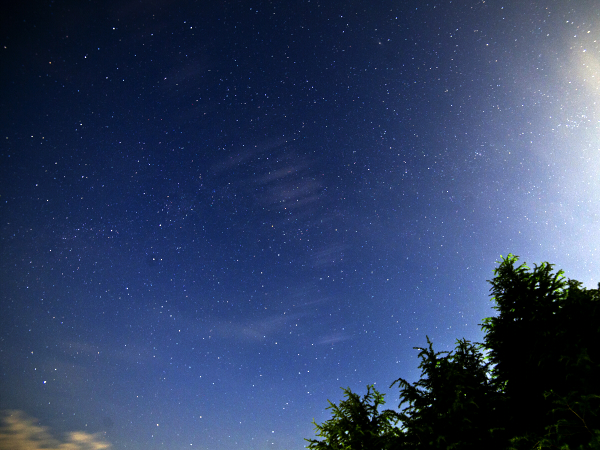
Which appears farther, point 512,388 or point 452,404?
point 512,388

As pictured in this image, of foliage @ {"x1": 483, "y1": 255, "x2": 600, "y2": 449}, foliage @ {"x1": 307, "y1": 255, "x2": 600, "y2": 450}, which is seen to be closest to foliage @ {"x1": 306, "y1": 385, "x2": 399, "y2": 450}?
foliage @ {"x1": 307, "y1": 255, "x2": 600, "y2": 450}

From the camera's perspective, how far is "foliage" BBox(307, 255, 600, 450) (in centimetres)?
776

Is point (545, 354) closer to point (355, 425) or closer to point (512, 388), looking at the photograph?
point (512, 388)

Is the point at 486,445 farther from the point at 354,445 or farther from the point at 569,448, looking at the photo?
the point at 354,445

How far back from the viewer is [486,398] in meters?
9.37

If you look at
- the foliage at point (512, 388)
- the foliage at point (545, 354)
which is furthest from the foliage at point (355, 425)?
the foliage at point (545, 354)

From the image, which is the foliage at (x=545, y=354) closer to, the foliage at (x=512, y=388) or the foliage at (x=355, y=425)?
the foliage at (x=512, y=388)

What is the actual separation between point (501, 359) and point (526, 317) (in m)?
1.72

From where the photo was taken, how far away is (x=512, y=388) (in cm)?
1033

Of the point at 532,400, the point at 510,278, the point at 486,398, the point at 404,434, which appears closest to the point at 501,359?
the point at 532,400

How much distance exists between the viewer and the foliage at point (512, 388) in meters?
7.76

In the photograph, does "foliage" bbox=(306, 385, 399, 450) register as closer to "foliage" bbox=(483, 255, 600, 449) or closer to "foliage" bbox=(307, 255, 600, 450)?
"foliage" bbox=(307, 255, 600, 450)

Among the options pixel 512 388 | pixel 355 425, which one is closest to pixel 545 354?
pixel 512 388

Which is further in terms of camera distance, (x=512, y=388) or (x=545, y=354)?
(x=512, y=388)
